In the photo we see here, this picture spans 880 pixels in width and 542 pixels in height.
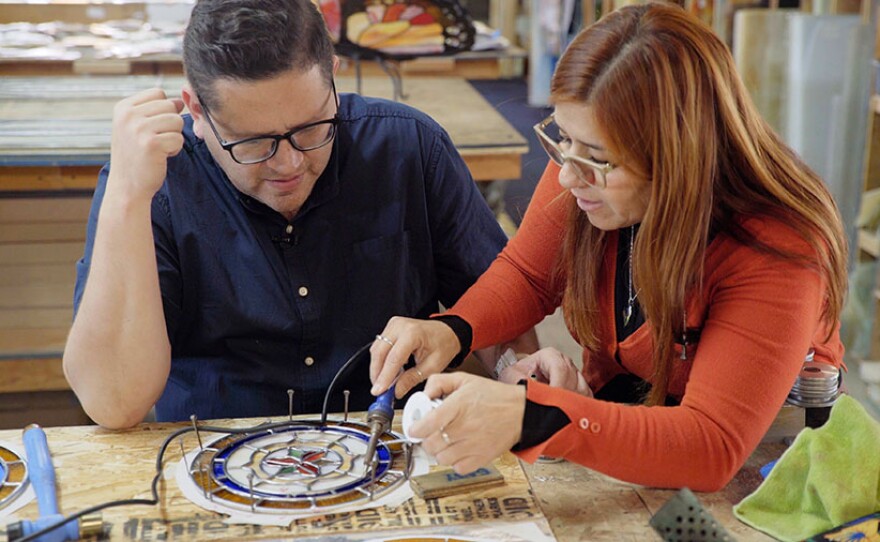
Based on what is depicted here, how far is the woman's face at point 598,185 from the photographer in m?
1.32

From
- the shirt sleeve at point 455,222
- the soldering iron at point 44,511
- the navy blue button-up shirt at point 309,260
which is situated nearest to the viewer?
the soldering iron at point 44,511

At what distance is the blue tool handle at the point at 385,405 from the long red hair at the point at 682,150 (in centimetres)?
38

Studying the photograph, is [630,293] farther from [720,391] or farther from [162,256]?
[162,256]

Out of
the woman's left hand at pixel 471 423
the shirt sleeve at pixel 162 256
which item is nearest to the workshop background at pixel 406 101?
the shirt sleeve at pixel 162 256

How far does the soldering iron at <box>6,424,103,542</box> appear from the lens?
1.14 meters

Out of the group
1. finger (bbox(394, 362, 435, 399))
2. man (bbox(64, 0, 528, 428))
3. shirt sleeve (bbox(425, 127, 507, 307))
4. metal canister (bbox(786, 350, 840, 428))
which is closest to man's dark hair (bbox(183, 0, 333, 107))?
man (bbox(64, 0, 528, 428))

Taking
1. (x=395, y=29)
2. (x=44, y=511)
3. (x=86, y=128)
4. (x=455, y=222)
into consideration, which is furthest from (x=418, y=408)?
(x=395, y=29)

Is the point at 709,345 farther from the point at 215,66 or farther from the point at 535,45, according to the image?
the point at 535,45

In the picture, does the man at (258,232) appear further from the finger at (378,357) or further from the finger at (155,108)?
the finger at (378,357)

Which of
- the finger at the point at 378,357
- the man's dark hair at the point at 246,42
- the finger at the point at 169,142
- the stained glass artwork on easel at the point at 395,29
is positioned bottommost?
the finger at the point at 378,357

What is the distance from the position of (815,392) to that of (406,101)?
2273 mm

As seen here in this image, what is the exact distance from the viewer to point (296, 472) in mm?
1305

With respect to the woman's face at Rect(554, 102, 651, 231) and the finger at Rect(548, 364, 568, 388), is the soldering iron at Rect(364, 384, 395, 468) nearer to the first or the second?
the finger at Rect(548, 364, 568, 388)

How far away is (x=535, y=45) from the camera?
7859 mm
